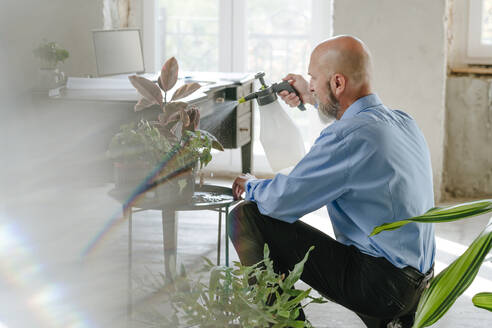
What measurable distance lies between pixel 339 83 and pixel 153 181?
24.5 inches

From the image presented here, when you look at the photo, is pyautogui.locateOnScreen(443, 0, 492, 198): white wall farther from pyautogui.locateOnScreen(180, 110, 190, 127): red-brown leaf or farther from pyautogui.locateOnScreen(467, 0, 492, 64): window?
pyautogui.locateOnScreen(180, 110, 190, 127): red-brown leaf

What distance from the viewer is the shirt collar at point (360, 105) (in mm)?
1871

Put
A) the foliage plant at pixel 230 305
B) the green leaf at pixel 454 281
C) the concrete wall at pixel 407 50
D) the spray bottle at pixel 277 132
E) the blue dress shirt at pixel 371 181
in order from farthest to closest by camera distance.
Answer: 1. the concrete wall at pixel 407 50
2. the spray bottle at pixel 277 132
3. the blue dress shirt at pixel 371 181
4. the foliage plant at pixel 230 305
5. the green leaf at pixel 454 281

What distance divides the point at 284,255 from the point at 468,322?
0.90 m

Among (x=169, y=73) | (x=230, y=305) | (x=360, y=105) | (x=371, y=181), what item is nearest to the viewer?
(x=230, y=305)

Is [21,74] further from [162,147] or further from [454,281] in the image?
[454,281]

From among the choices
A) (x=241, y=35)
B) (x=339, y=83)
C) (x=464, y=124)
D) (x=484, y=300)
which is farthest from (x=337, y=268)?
(x=241, y=35)

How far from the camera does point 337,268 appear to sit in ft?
6.19

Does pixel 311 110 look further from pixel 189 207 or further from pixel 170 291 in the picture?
pixel 170 291

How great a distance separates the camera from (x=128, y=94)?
2822mm

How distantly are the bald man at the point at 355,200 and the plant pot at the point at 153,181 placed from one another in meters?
0.21

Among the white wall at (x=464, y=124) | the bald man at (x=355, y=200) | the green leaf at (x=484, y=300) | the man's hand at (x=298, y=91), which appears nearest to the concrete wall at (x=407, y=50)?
the white wall at (x=464, y=124)

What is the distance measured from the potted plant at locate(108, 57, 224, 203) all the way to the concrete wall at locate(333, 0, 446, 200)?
2404 millimetres

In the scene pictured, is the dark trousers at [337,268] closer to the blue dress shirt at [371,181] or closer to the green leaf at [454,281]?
the blue dress shirt at [371,181]
